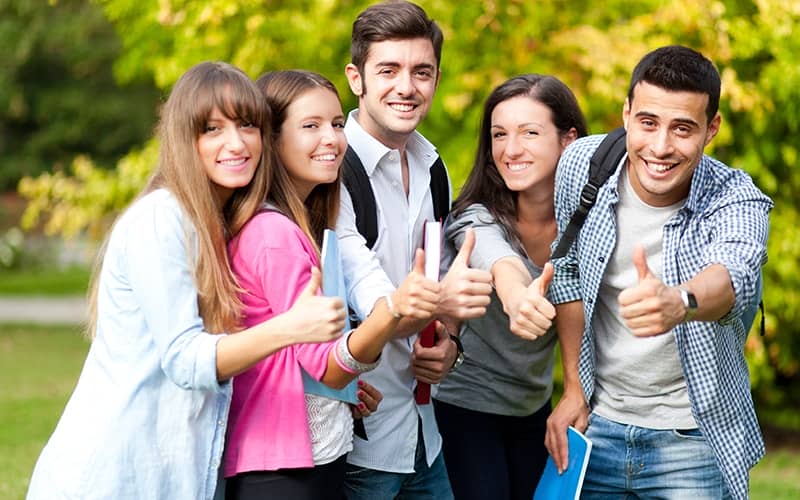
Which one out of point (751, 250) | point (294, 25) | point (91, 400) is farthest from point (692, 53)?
point (294, 25)

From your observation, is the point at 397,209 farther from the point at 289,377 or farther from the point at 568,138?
the point at 289,377

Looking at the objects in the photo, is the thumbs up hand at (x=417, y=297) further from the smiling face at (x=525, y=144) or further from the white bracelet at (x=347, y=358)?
the smiling face at (x=525, y=144)

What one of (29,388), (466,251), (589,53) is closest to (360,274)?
(466,251)

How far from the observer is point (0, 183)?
26.7 metres

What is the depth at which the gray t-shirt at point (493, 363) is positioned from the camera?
4.18m

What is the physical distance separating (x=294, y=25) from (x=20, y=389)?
232 inches

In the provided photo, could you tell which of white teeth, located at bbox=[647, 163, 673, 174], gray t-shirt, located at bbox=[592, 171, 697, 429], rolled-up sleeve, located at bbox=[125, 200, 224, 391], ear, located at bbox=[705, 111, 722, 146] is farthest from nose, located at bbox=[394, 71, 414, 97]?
rolled-up sleeve, located at bbox=[125, 200, 224, 391]

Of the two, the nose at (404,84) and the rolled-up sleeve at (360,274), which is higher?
the nose at (404,84)

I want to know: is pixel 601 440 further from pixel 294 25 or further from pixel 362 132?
pixel 294 25

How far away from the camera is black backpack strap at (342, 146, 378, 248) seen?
12.3 ft

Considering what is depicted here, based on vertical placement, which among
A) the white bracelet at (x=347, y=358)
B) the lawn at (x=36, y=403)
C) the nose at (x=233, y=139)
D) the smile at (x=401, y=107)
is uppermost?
the smile at (x=401, y=107)

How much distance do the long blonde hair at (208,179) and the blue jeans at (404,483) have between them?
2.99 feet

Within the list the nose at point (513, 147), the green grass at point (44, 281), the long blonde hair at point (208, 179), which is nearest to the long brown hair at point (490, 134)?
the nose at point (513, 147)

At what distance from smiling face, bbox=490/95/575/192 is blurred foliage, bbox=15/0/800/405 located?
3.69 metres
